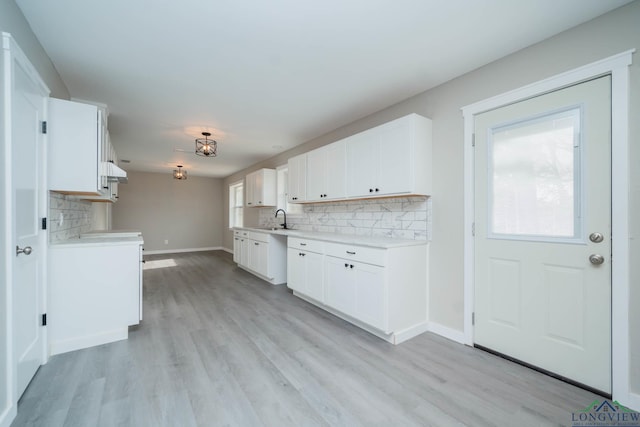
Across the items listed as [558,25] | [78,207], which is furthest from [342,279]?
[78,207]

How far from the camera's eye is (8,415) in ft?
4.83

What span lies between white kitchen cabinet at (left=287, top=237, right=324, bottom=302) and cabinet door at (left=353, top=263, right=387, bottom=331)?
2.05 ft

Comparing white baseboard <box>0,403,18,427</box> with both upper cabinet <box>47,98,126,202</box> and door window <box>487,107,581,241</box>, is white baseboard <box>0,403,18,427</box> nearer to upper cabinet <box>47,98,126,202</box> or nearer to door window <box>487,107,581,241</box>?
upper cabinet <box>47,98,126,202</box>

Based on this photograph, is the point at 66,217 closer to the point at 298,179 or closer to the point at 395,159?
the point at 298,179

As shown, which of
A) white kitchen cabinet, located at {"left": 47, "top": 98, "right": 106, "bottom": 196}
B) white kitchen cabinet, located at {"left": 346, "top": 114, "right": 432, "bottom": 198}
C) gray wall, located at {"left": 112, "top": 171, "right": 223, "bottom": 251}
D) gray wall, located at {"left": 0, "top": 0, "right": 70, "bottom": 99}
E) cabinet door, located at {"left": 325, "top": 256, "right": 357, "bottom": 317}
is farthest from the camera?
gray wall, located at {"left": 112, "top": 171, "right": 223, "bottom": 251}

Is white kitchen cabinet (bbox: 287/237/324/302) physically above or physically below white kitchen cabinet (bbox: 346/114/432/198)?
below

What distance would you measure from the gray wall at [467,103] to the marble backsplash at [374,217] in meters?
0.17

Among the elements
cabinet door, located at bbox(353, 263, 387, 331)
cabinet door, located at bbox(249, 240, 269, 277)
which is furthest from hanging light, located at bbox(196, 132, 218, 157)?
cabinet door, located at bbox(353, 263, 387, 331)

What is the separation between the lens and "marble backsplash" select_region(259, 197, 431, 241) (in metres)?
2.87

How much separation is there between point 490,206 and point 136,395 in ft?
9.86

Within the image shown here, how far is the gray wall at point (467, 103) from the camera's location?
5.45 feet

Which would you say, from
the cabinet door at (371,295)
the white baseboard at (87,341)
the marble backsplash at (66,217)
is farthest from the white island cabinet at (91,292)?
the cabinet door at (371,295)

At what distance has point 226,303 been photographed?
142 inches

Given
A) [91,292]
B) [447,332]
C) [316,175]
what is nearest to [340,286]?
[447,332]
